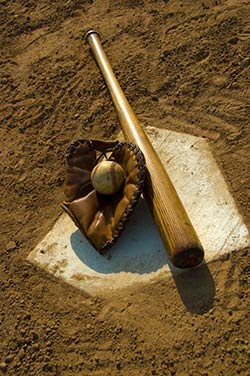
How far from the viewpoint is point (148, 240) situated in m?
3.48

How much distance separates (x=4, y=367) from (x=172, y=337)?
1.13 meters

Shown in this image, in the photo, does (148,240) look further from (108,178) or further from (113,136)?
(113,136)

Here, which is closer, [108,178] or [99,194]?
[108,178]

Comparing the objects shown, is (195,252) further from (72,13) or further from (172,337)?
(72,13)

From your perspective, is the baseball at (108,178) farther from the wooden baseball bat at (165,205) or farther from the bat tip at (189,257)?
the bat tip at (189,257)

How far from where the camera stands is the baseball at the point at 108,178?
11.2ft

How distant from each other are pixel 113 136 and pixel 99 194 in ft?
2.65

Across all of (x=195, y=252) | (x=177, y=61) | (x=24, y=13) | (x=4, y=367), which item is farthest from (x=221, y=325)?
(x=24, y=13)

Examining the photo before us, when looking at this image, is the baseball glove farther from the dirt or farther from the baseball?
the dirt

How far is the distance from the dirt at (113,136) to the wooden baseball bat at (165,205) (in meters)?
0.22

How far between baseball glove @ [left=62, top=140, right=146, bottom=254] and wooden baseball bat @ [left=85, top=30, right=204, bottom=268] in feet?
0.44

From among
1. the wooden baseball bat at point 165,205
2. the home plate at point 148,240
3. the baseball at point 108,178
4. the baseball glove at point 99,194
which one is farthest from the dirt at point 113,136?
the baseball at point 108,178

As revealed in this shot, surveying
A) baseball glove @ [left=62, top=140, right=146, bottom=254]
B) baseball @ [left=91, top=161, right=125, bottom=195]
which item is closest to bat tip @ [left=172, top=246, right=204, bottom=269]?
baseball glove @ [left=62, top=140, right=146, bottom=254]

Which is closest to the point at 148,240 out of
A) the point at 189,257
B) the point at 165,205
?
the point at 165,205
